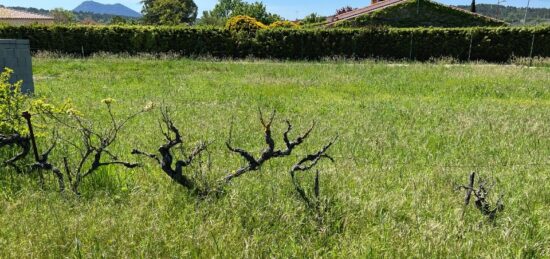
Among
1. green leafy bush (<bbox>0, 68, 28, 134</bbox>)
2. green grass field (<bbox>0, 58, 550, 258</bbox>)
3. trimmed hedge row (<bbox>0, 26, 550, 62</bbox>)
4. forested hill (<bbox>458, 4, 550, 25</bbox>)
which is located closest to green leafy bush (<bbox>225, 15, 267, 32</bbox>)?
trimmed hedge row (<bbox>0, 26, 550, 62</bbox>)

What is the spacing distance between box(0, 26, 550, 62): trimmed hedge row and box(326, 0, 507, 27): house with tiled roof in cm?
647

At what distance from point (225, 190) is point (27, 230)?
1.49m

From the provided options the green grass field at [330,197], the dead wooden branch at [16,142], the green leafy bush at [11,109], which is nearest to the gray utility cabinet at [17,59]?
the green grass field at [330,197]

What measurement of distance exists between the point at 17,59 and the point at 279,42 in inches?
638

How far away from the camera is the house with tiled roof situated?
28953 mm

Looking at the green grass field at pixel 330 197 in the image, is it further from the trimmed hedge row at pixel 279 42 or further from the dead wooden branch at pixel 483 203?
the trimmed hedge row at pixel 279 42

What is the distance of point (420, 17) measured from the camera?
2928cm

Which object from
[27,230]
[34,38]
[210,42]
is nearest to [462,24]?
[210,42]

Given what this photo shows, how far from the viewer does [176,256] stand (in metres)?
2.74

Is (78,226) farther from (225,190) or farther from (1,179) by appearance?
(1,179)

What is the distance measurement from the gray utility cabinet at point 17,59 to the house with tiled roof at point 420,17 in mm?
23311

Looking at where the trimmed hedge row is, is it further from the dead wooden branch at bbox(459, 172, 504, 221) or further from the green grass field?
the dead wooden branch at bbox(459, 172, 504, 221)

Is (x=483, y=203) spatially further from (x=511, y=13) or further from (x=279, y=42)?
(x=511, y=13)

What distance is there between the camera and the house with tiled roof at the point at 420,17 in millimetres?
28953
